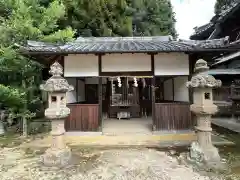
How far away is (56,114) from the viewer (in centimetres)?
591

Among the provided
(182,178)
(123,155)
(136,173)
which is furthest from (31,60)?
(182,178)

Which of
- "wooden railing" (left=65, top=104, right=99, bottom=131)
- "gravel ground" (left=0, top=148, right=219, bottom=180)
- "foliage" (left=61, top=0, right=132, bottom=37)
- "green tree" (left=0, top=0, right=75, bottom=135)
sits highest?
"foliage" (left=61, top=0, right=132, bottom=37)

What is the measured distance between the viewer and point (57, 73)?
6238mm

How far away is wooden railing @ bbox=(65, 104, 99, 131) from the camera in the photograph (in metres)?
8.57

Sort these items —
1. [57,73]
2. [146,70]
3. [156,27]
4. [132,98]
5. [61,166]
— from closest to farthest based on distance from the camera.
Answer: [61,166] < [57,73] < [146,70] < [132,98] < [156,27]

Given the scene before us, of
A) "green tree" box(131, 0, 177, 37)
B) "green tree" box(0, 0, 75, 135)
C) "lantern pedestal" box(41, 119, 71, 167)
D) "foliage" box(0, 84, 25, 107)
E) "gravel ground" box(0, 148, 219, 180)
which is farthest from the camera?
"green tree" box(131, 0, 177, 37)

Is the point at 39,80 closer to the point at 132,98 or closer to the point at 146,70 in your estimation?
the point at 146,70

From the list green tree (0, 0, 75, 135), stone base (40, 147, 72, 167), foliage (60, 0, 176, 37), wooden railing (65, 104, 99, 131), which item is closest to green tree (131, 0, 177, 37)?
foliage (60, 0, 176, 37)

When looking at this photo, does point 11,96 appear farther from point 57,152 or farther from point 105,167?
point 105,167

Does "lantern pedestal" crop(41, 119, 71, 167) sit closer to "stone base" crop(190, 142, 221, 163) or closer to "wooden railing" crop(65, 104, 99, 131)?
"wooden railing" crop(65, 104, 99, 131)

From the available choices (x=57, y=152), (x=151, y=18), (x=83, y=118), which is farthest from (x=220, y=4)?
(x=57, y=152)

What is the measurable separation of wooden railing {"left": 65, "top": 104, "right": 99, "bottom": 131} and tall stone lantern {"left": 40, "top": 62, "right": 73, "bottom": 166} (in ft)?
7.73

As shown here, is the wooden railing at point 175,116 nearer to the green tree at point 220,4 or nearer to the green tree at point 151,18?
the green tree at point 151,18

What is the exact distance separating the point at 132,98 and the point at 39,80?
594cm
